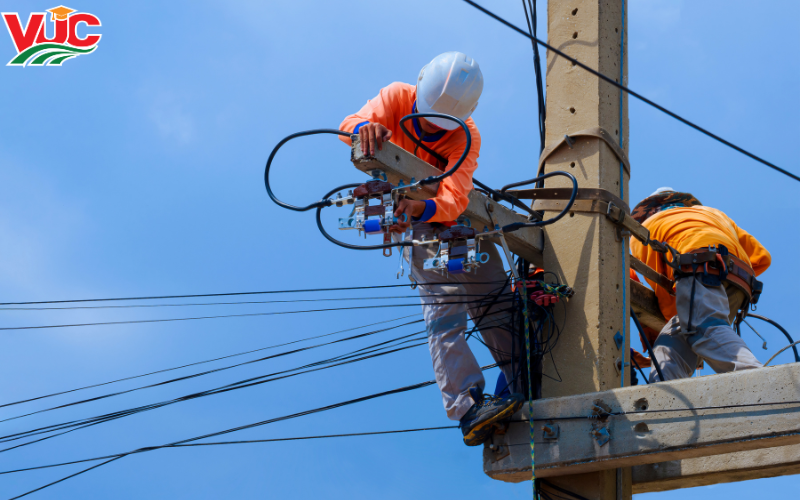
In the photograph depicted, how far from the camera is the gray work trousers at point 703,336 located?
17.1 feet

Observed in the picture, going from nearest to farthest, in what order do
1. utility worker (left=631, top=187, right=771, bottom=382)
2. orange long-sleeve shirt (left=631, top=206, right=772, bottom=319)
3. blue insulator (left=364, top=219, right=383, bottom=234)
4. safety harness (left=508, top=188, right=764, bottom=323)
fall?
blue insulator (left=364, top=219, right=383, bottom=234) < safety harness (left=508, top=188, right=764, bottom=323) < utility worker (left=631, top=187, right=771, bottom=382) < orange long-sleeve shirt (left=631, top=206, right=772, bottom=319)

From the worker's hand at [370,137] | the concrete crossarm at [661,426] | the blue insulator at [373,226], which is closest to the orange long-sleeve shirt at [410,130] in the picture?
the worker's hand at [370,137]

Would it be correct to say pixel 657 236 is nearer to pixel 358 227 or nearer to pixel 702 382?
pixel 702 382

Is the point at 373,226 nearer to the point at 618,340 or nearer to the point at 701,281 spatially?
the point at 618,340

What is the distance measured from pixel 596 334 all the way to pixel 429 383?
1741mm

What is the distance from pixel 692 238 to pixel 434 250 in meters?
1.94

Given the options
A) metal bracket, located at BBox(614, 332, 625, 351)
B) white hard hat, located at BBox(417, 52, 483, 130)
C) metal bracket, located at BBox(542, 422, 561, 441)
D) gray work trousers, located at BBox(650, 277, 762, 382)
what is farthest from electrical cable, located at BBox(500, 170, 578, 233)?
gray work trousers, located at BBox(650, 277, 762, 382)

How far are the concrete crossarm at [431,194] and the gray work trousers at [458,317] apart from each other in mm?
246

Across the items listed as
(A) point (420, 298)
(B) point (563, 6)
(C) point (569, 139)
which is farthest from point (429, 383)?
(B) point (563, 6)

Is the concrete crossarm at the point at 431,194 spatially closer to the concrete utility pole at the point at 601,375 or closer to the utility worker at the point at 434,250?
the concrete utility pole at the point at 601,375

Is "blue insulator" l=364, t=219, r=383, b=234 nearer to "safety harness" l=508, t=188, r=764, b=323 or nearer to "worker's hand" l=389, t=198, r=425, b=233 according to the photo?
"worker's hand" l=389, t=198, r=425, b=233

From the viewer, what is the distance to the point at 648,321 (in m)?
6.28

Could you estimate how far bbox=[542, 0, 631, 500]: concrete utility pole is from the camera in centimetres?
475

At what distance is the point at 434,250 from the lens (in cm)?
510
